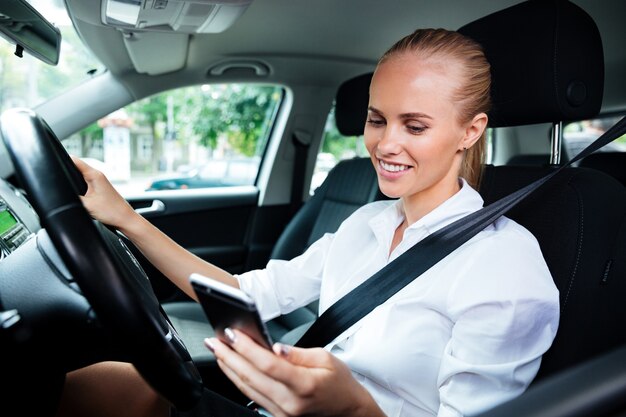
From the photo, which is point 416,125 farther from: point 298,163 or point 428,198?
point 298,163

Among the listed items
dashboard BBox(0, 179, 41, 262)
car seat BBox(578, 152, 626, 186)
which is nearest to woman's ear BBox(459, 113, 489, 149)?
dashboard BBox(0, 179, 41, 262)

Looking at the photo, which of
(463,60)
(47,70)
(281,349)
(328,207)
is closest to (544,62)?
(463,60)

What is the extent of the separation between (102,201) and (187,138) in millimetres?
2804

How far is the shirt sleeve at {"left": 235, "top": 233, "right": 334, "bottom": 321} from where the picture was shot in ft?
4.65

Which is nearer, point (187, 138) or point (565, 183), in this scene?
point (565, 183)

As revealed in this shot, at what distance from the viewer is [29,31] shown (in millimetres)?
1574

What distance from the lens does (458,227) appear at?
1.16m

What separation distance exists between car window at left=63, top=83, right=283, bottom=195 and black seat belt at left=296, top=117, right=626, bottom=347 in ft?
4.75

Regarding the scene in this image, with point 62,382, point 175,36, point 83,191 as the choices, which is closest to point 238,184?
point 175,36

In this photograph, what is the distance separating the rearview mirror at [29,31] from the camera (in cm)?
143

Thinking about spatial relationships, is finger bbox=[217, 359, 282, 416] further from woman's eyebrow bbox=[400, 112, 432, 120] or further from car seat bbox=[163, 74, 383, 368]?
car seat bbox=[163, 74, 383, 368]

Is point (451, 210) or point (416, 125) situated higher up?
point (416, 125)

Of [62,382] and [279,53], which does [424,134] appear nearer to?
[62,382]

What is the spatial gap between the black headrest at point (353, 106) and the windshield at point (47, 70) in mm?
986
